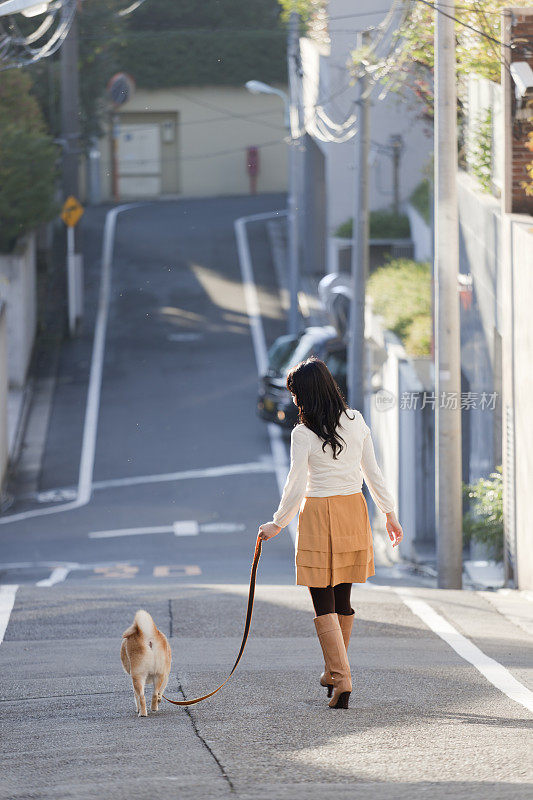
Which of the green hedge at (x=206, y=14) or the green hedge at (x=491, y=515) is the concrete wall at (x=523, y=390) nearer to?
the green hedge at (x=491, y=515)

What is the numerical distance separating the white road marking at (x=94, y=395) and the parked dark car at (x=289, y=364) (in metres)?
3.40

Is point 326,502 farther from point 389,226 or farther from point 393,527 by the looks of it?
point 389,226

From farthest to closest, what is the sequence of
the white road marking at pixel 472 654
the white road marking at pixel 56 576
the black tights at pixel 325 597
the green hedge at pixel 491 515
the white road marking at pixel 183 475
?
1. the white road marking at pixel 183 475
2. the white road marking at pixel 56 576
3. the green hedge at pixel 491 515
4. the white road marking at pixel 472 654
5. the black tights at pixel 325 597

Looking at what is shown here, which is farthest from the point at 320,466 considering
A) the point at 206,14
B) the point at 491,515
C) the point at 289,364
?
the point at 206,14

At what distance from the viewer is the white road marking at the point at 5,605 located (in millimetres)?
8625

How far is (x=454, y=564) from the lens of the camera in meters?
12.5

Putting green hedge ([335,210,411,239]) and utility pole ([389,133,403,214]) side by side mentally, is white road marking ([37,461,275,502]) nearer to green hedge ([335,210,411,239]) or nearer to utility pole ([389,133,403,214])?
green hedge ([335,210,411,239])

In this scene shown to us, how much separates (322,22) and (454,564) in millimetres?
21489

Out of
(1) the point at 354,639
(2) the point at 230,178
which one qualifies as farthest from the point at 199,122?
(1) the point at 354,639

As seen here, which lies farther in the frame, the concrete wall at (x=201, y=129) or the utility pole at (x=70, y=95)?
the concrete wall at (x=201, y=129)

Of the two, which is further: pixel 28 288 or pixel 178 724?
pixel 28 288

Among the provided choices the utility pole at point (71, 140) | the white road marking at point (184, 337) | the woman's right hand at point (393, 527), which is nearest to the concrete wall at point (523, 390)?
the woman's right hand at point (393, 527)

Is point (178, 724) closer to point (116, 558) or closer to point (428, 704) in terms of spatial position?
point (428, 704)

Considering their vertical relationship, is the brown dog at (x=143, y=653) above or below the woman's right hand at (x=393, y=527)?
below
